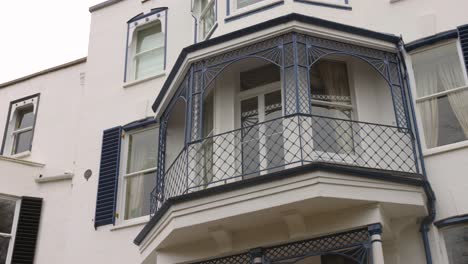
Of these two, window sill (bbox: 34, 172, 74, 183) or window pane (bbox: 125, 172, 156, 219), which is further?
window sill (bbox: 34, 172, 74, 183)

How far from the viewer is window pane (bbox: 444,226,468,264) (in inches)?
386

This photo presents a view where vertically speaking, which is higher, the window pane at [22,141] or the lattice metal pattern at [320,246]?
the window pane at [22,141]

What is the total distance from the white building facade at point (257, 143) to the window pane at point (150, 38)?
1.3 inches

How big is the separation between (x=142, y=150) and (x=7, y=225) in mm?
3132

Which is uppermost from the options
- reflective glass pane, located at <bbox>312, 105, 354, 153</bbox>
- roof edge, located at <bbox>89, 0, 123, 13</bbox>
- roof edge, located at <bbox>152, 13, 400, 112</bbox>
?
roof edge, located at <bbox>89, 0, 123, 13</bbox>

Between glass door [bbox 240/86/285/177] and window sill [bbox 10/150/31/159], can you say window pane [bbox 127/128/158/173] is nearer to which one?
glass door [bbox 240/86/285/177]

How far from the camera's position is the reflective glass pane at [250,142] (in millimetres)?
10891

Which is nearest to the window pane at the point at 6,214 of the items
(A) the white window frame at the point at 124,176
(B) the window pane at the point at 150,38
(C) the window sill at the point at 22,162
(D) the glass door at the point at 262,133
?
(C) the window sill at the point at 22,162

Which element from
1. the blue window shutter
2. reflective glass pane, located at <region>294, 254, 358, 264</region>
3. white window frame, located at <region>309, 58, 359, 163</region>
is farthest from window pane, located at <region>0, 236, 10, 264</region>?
white window frame, located at <region>309, 58, 359, 163</region>

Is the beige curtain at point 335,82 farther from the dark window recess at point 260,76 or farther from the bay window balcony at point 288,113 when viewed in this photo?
the dark window recess at point 260,76

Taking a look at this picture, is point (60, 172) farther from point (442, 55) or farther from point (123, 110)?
point (442, 55)

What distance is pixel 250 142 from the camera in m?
11.1

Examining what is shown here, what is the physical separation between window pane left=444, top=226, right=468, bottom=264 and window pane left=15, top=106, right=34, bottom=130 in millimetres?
10138

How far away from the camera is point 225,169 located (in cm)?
1103
